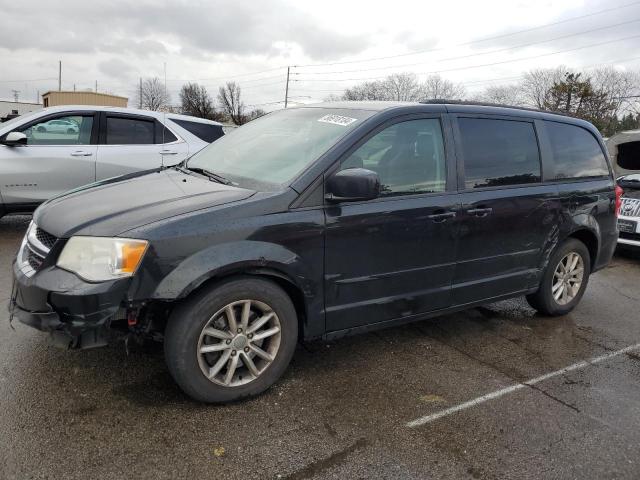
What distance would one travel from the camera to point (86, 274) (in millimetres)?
2559

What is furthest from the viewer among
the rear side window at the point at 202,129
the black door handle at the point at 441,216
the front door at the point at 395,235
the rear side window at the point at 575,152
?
the rear side window at the point at 202,129

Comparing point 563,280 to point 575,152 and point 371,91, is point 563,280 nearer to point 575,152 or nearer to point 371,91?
point 575,152

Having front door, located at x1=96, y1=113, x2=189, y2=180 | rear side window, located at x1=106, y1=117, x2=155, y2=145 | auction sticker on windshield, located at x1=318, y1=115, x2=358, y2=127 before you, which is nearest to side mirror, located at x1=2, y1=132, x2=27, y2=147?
front door, located at x1=96, y1=113, x2=189, y2=180

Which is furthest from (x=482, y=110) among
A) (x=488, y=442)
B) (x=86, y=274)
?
(x=86, y=274)

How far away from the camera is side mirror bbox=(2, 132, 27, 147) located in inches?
248

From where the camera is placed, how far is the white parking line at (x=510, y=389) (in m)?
2.93

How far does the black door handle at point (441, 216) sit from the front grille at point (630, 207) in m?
4.90

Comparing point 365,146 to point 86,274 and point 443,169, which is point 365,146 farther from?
point 86,274

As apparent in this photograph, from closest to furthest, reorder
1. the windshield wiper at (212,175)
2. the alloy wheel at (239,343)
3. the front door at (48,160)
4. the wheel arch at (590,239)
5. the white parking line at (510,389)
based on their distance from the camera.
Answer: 1. the alloy wheel at (239,343)
2. the white parking line at (510,389)
3. the windshield wiper at (212,175)
4. the wheel arch at (590,239)
5. the front door at (48,160)

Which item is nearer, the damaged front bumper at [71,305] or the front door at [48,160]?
the damaged front bumper at [71,305]

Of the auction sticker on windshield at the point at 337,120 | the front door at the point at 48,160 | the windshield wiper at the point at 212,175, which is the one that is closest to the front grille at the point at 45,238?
the windshield wiper at the point at 212,175

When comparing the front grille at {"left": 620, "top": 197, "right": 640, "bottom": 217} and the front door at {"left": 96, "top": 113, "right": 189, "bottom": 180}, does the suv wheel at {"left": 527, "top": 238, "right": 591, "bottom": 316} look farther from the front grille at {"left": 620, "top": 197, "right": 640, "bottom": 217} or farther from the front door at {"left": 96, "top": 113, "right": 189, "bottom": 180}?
the front door at {"left": 96, "top": 113, "right": 189, "bottom": 180}

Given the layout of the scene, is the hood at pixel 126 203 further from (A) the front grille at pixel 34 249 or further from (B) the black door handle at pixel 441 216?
(B) the black door handle at pixel 441 216

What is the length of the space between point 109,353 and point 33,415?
0.75 m
